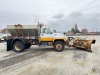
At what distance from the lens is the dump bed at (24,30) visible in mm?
15990

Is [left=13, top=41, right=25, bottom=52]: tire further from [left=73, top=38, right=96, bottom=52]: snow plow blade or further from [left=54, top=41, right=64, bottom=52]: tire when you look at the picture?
[left=73, top=38, right=96, bottom=52]: snow plow blade

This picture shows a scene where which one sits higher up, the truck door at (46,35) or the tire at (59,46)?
the truck door at (46,35)

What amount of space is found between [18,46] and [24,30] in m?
1.71

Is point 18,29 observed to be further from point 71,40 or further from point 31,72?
point 31,72

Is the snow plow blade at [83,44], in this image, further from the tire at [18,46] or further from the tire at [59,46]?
the tire at [18,46]

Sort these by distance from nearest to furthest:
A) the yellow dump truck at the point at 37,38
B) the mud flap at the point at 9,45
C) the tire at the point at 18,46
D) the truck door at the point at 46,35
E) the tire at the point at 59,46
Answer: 1. the tire at the point at 59,46
2. the yellow dump truck at the point at 37,38
3. the tire at the point at 18,46
4. the truck door at the point at 46,35
5. the mud flap at the point at 9,45

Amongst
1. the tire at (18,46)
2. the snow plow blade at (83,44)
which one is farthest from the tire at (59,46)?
the tire at (18,46)

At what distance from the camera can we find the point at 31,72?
29.9ft

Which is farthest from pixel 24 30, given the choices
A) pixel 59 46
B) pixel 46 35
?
pixel 59 46

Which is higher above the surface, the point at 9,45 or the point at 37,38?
the point at 37,38

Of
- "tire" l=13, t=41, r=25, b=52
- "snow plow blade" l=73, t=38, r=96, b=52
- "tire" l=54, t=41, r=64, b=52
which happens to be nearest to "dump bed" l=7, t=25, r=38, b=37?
"tire" l=13, t=41, r=25, b=52

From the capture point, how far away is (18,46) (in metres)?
16.1

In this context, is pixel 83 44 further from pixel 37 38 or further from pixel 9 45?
pixel 9 45

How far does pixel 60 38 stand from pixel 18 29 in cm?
430
